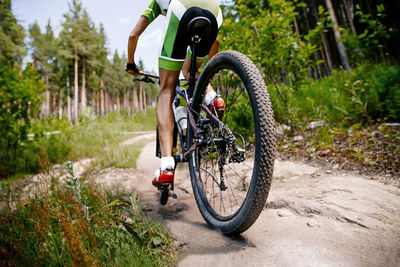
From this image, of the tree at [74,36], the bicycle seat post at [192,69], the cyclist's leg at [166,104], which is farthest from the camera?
the tree at [74,36]

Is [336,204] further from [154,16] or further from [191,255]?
[154,16]

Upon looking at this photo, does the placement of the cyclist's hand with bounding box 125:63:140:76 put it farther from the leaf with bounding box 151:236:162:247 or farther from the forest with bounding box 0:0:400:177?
the leaf with bounding box 151:236:162:247

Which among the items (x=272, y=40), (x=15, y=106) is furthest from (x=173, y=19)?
(x=15, y=106)

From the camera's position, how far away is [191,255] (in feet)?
3.84

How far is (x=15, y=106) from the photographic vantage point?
4.70 meters

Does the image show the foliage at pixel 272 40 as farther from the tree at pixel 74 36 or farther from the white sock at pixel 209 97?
→ the tree at pixel 74 36

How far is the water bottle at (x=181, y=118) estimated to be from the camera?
1.99 meters

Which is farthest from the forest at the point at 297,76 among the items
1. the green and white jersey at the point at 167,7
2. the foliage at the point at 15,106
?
→ the green and white jersey at the point at 167,7

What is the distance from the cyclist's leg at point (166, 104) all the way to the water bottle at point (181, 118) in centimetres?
6

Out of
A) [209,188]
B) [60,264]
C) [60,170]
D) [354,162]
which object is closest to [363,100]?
[354,162]

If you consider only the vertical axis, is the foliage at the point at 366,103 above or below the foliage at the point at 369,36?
below

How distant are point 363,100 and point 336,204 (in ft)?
7.44

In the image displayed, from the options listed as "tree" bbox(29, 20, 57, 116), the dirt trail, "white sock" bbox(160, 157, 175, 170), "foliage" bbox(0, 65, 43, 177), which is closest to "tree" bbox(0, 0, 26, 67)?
"tree" bbox(29, 20, 57, 116)

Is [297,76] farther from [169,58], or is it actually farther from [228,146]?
[228,146]
